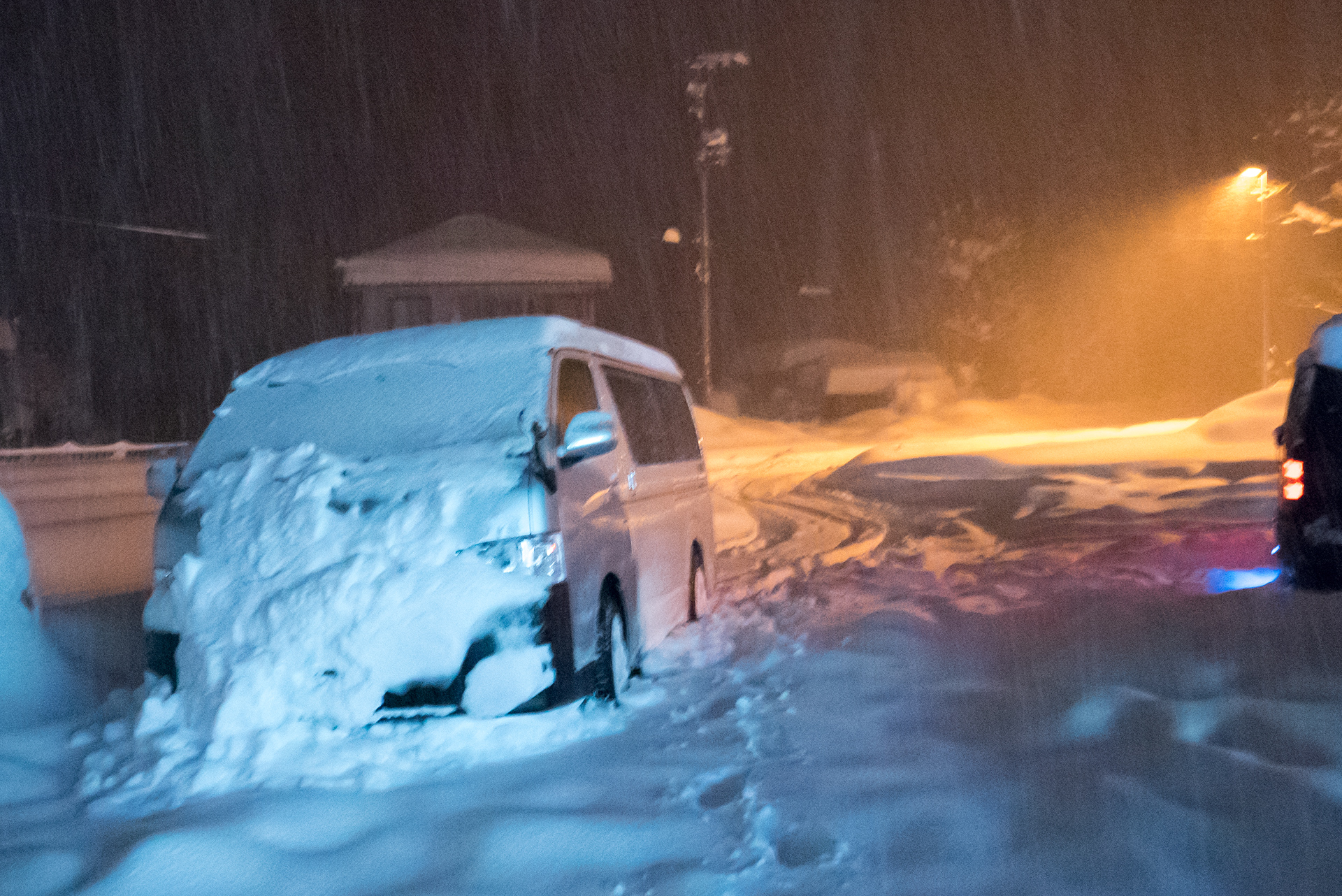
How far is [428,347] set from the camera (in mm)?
5336

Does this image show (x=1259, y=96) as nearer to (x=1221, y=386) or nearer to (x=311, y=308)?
(x=1221, y=386)

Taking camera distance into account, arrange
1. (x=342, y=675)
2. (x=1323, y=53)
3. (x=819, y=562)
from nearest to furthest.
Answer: (x=342, y=675), (x=819, y=562), (x=1323, y=53)

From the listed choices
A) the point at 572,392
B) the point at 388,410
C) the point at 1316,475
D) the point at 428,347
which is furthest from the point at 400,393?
the point at 1316,475

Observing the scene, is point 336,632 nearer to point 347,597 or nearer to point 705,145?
point 347,597

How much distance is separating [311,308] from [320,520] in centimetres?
3678

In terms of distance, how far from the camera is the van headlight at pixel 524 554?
426 cm

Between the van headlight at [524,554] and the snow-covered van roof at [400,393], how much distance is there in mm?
449

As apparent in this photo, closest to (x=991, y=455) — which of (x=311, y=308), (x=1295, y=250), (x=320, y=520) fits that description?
(x=320, y=520)

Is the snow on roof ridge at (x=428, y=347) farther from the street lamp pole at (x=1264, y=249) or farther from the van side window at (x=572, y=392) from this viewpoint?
the street lamp pole at (x=1264, y=249)

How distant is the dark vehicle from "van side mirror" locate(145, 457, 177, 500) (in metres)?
6.04

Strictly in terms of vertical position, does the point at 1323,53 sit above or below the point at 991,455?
above

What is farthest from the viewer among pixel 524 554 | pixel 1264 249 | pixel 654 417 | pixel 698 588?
pixel 1264 249

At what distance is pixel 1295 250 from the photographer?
110ft

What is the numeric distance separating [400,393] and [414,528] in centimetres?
104
